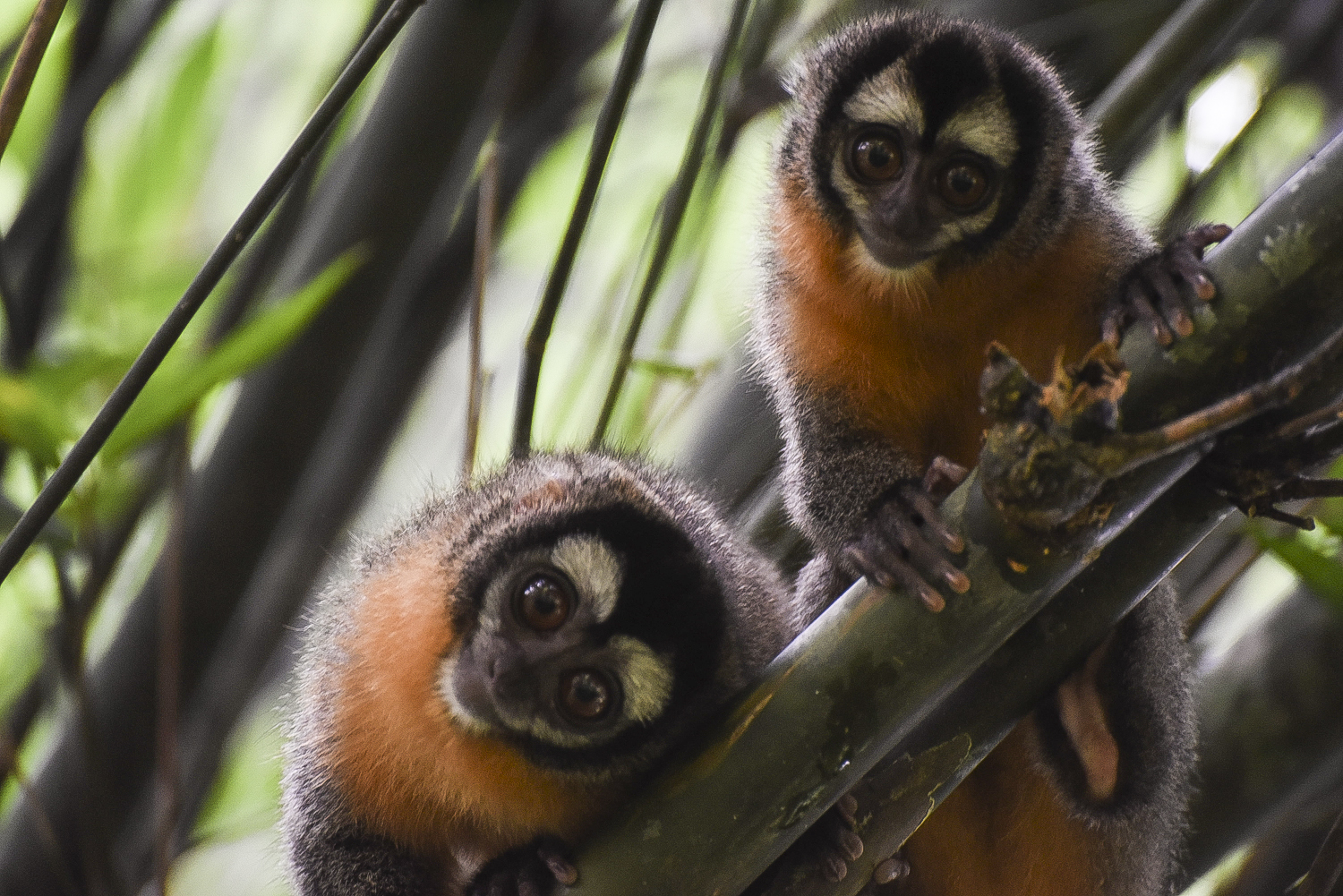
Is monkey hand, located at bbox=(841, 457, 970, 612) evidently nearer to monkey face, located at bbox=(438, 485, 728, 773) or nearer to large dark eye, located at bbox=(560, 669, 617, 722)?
monkey face, located at bbox=(438, 485, 728, 773)

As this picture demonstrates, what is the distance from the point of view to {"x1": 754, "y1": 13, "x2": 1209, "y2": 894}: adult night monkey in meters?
2.21

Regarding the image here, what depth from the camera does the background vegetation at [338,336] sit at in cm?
276

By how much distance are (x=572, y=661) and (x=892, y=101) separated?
1.28 m

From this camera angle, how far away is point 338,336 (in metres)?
3.17

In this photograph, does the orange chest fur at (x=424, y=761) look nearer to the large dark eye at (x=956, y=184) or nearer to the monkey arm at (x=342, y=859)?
the monkey arm at (x=342, y=859)

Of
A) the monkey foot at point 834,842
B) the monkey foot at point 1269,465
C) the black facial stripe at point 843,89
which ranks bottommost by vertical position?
the monkey foot at point 834,842

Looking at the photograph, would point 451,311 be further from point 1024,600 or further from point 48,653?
point 1024,600

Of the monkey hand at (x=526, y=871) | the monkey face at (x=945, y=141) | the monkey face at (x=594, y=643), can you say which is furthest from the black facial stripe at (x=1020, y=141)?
the monkey hand at (x=526, y=871)

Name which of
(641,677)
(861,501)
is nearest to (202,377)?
(641,677)

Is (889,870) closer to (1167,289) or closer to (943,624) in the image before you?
(943,624)

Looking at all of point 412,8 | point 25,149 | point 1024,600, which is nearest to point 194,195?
point 25,149

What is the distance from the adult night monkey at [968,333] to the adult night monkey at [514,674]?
1.05 ft

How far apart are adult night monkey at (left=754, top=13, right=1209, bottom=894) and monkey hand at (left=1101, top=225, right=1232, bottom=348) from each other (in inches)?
10.0

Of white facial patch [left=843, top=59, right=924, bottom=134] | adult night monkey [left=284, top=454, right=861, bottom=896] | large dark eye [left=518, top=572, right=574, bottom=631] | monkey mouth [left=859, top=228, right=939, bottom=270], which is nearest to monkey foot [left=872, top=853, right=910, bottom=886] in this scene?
adult night monkey [left=284, top=454, right=861, bottom=896]
